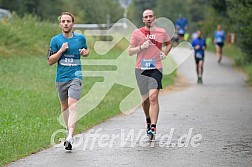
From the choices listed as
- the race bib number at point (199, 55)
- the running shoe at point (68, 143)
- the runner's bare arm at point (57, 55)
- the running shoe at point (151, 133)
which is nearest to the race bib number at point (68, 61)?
the runner's bare arm at point (57, 55)

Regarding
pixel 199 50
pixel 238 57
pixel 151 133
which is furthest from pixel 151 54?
pixel 238 57

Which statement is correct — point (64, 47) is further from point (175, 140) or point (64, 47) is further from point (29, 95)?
point (29, 95)

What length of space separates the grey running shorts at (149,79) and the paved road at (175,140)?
2.89 feet

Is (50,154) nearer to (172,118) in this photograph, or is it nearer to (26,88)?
(172,118)

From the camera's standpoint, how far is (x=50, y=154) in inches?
413

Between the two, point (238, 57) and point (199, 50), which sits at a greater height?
point (199, 50)

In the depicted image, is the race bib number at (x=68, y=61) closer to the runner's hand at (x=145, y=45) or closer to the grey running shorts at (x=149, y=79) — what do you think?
the runner's hand at (x=145, y=45)

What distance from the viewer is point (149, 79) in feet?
40.3

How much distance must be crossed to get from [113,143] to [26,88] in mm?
8112

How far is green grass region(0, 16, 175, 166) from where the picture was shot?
11.6 metres

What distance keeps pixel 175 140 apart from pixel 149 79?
1.12 metres

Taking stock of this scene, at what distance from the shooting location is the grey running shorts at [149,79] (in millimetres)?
12234

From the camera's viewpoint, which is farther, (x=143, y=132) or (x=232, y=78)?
(x=232, y=78)

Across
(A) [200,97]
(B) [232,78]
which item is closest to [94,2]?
(B) [232,78]
